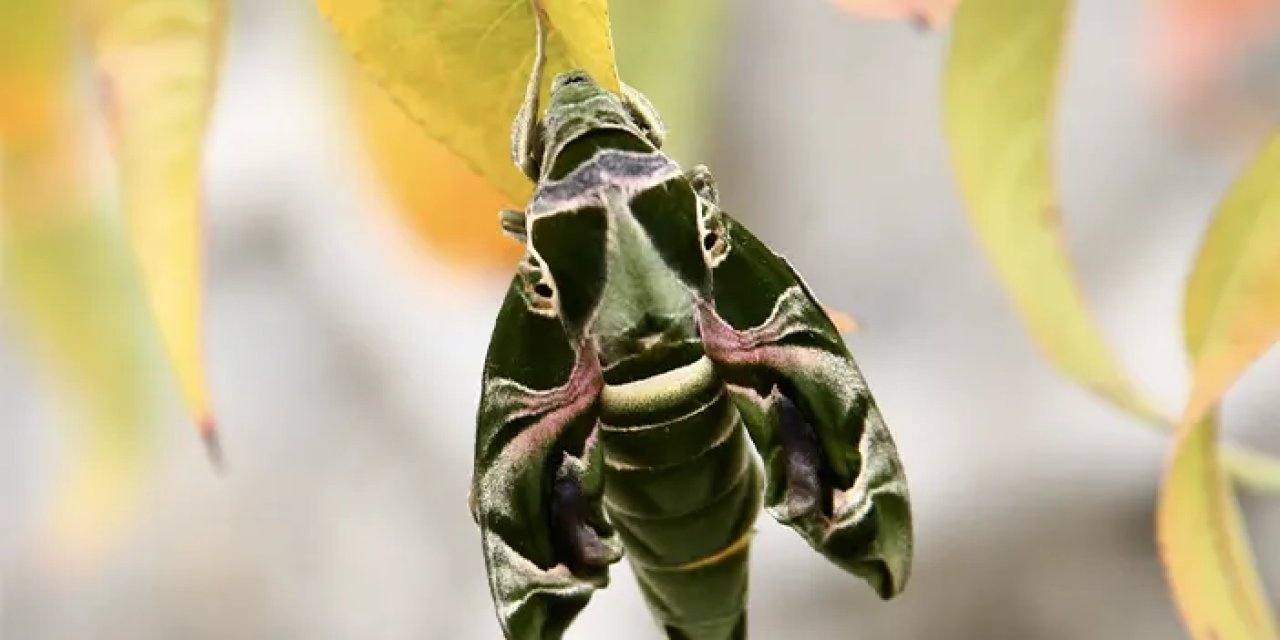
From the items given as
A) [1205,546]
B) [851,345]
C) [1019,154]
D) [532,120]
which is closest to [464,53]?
[532,120]

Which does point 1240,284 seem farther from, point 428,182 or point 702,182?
point 428,182

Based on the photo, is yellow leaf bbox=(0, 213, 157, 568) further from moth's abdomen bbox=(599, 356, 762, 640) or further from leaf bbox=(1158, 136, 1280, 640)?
leaf bbox=(1158, 136, 1280, 640)

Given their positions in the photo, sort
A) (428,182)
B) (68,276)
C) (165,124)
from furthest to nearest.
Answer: (68,276) < (428,182) < (165,124)

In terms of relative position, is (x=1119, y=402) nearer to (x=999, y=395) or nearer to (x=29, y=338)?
(x=999, y=395)

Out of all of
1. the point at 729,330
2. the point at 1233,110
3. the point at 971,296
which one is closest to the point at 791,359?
the point at 729,330

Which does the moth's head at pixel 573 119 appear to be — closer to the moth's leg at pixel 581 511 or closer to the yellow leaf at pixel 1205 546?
the moth's leg at pixel 581 511
